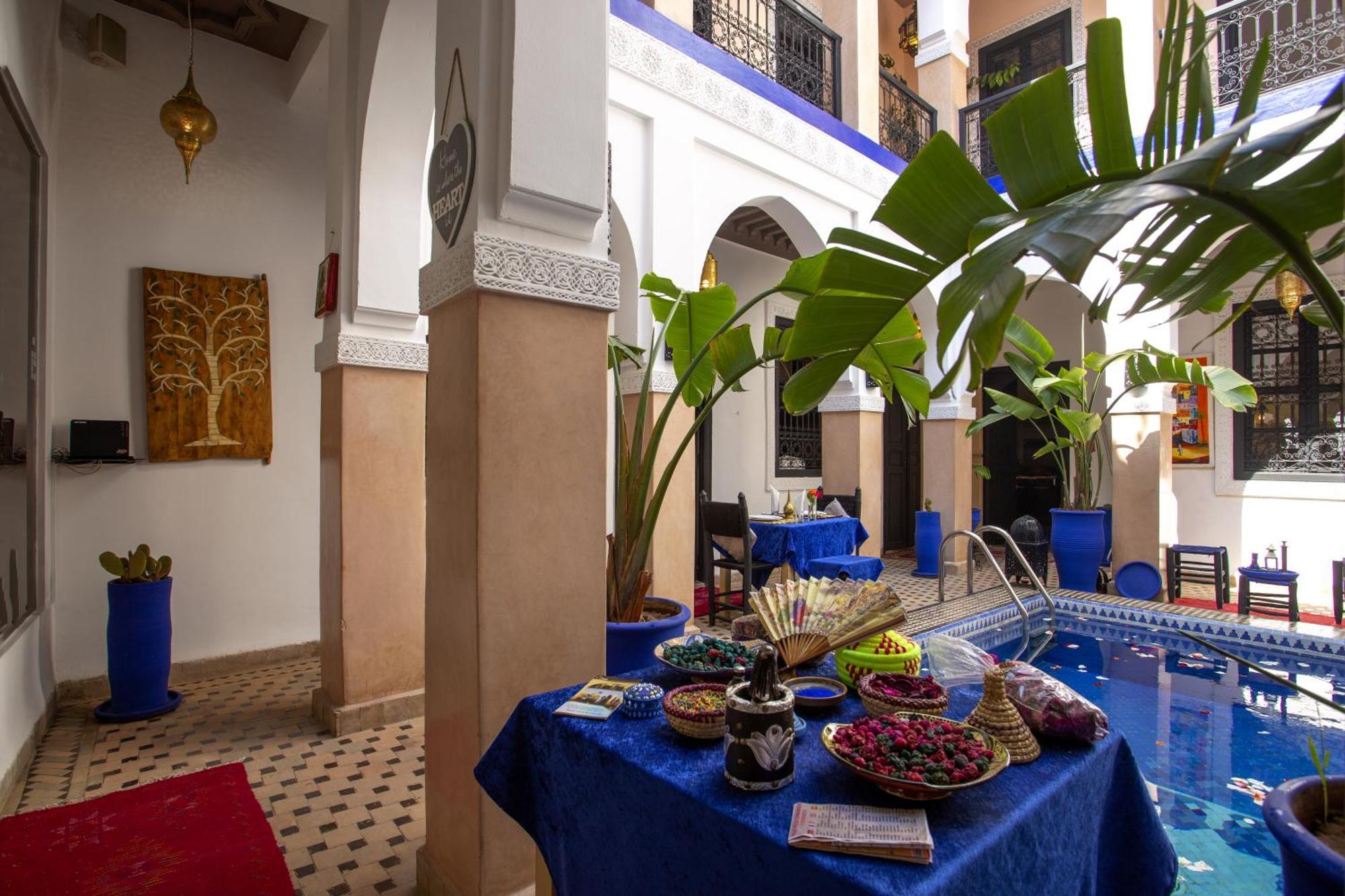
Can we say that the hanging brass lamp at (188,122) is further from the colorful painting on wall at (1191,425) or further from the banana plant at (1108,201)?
the colorful painting on wall at (1191,425)

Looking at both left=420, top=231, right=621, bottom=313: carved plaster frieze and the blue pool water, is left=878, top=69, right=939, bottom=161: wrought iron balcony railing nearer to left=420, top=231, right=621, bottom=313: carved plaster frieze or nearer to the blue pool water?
the blue pool water

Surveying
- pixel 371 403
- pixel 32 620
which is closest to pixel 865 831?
pixel 371 403

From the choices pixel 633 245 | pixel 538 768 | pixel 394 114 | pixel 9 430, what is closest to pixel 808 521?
pixel 633 245

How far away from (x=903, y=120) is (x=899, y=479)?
15.9 feet

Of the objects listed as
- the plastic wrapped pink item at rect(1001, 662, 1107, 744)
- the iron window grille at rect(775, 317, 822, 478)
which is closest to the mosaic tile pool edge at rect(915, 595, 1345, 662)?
the plastic wrapped pink item at rect(1001, 662, 1107, 744)

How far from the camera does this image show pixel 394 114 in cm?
335

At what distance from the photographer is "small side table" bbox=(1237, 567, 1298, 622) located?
212 inches

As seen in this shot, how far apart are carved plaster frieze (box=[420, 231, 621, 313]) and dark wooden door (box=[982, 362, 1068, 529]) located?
9.55 metres

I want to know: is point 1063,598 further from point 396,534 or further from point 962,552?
point 396,534

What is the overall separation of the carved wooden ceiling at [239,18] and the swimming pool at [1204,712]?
5.65 m

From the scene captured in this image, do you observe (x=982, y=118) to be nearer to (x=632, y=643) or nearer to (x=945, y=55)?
(x=945, y=55)

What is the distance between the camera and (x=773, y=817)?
44.6 inches

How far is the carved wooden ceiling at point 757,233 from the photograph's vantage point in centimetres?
799

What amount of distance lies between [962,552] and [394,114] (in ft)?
24.8
